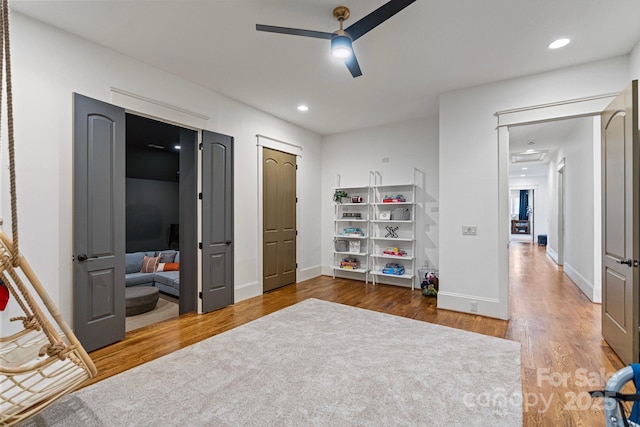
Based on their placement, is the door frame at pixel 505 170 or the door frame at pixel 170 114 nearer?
the door frame at pixel 170 114

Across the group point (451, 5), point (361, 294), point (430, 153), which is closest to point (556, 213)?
point (430, 153)

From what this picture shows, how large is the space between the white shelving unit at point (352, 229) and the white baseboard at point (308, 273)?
0.37m

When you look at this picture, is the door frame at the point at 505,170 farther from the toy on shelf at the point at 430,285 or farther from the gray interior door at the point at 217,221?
the gray interior door at the point at 217,221

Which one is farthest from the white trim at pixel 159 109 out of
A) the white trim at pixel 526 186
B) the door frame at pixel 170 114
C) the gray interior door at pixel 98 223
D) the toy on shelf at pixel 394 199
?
the white trim at pixel 526 186

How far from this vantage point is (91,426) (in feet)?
6.15

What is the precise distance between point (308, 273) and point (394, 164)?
2.70m

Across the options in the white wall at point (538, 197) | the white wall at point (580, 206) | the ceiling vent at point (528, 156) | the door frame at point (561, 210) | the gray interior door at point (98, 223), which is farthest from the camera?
the white wall at point (538, 197)

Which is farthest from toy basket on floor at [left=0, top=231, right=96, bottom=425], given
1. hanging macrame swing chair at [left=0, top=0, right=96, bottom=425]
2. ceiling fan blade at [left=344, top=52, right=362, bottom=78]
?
ceiling fan blade at [left=344, top=52, right=362, bottom=78]

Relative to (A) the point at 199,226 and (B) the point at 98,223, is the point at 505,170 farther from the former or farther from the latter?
(B) the point at 98,223

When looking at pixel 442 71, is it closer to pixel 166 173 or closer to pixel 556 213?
pixel 166 173

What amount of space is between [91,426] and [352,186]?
5060 millimetres

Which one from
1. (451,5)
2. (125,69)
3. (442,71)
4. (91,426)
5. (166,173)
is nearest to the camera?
(91,426)

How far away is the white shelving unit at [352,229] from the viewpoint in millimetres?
5887

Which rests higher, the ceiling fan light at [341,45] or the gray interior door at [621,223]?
the ceiling fan light at [341,45]
